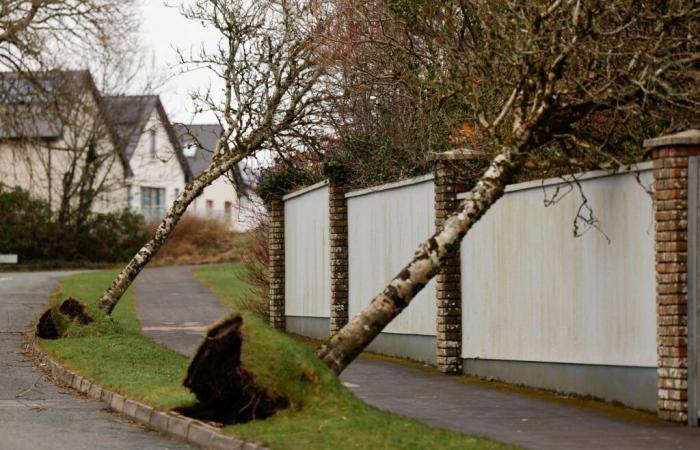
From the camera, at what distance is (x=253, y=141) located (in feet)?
70.1

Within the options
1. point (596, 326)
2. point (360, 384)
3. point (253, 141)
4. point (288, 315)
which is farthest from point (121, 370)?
point (288, 315)

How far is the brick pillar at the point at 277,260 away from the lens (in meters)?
23.9

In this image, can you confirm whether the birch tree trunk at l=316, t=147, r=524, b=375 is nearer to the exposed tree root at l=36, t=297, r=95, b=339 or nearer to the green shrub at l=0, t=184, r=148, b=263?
the exposed tree root at l=36, t=297, r=95, b=339

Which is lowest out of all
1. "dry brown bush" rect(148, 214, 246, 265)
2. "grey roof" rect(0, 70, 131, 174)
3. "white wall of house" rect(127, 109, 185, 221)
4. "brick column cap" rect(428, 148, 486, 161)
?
"brick column cap" rect(428, 148, 486, 161)

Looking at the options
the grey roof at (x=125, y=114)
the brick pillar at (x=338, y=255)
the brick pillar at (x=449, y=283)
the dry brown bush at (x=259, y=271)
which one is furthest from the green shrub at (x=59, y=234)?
the brick pillar at (x=449, y=283)

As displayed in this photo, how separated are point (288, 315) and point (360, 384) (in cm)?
933

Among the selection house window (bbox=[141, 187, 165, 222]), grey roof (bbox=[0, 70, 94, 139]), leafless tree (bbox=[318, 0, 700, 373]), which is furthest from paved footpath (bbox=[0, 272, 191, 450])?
house window (bbox=[141, 187, 165, 222])

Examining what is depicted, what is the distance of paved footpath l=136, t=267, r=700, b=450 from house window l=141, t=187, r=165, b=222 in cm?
5125

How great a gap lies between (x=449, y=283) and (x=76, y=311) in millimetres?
6917

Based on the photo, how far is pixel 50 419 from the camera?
39.9 ft

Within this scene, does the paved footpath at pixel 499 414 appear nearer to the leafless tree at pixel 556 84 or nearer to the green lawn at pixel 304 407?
the green lawn at pixel 304 407

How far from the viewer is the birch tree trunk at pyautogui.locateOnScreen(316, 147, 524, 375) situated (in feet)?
37.4

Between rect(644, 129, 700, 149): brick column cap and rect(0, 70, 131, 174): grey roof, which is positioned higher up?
rect(0, 70, 131, 174): grey roof

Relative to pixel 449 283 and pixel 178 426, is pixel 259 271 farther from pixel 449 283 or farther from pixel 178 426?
pixel 178 426
